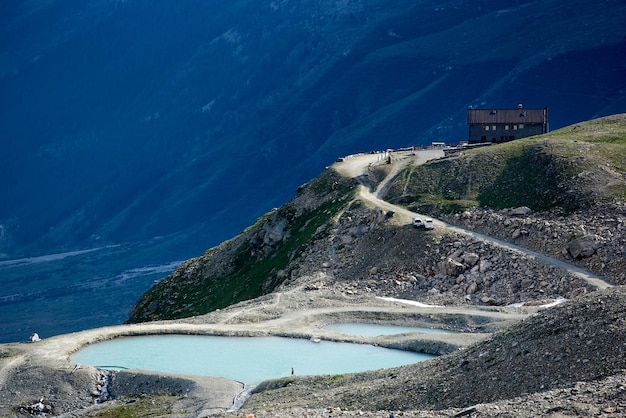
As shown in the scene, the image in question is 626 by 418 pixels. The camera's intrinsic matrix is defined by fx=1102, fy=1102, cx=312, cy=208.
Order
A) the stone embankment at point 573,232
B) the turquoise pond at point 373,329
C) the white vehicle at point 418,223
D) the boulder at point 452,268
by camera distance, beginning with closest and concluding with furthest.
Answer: the turquoise pond at point 373,329 < the stone embankment at point 573,232 < the boulder at point 452,268 < the white vehicle at point 418,223

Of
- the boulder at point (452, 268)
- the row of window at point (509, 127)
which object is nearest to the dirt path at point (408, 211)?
the boulder at point (452, 268)

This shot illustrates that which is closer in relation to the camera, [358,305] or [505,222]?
[358,305]

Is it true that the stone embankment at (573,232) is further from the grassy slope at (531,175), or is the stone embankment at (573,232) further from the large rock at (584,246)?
the grassy slope at (531,175)

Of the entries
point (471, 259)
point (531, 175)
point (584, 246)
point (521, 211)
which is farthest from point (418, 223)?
point (584, 246)

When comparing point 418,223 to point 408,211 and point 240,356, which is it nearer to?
point 408,211

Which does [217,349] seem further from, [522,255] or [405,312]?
[522,255]

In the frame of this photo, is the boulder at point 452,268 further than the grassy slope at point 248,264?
No

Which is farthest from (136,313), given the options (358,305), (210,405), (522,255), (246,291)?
(210,405)
